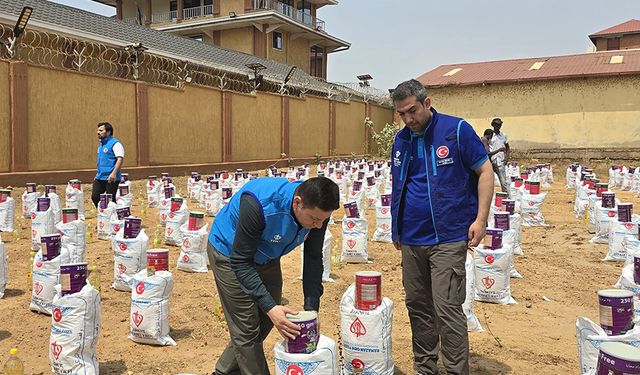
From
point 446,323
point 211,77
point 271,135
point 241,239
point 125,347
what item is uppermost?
point 211,77

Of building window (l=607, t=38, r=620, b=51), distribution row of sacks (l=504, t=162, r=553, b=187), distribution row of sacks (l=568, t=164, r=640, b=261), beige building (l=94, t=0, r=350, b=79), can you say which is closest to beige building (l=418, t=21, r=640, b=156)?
distribution row of sacks (l=504, t=162, r=553, b=187)

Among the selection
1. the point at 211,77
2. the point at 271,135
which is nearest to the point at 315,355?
the point at 211,77

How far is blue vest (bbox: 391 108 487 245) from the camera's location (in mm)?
2956

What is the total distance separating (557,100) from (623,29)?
1972 centimetres

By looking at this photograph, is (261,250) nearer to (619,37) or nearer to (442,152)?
(442,152)

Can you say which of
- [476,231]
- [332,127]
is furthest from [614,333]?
[332,127]

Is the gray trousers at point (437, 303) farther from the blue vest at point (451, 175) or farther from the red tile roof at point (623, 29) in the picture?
the red tile roof at point (623, 29)

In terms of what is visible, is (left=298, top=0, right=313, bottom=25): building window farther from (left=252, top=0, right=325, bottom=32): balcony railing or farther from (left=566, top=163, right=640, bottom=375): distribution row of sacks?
(left=566, top=163, right=640, bottom=375): distribution row of sacks

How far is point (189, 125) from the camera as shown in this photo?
600 inches

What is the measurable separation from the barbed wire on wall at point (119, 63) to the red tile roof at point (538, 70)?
772 cm

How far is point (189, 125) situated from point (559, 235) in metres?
10.5

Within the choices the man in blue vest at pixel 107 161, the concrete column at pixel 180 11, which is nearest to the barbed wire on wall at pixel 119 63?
the man in blue vest at pixel 107 161

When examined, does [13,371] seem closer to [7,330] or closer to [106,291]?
[7,330]

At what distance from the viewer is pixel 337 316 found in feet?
14.5
